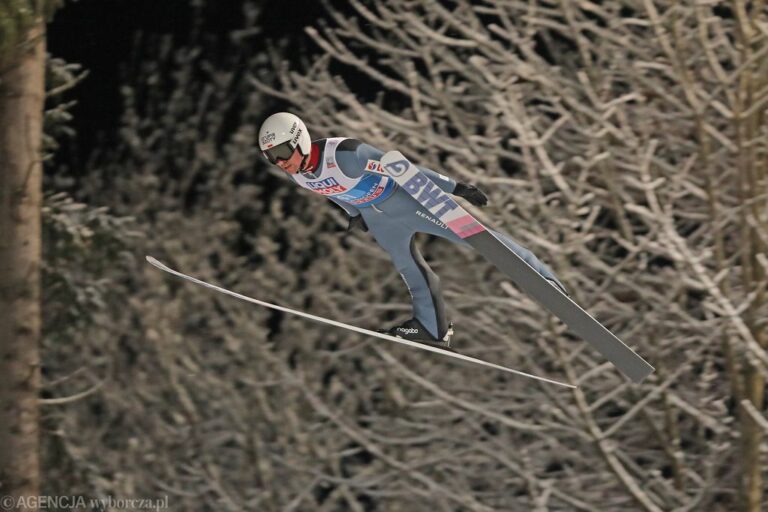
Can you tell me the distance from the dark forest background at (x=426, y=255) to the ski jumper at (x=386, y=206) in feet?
10.3

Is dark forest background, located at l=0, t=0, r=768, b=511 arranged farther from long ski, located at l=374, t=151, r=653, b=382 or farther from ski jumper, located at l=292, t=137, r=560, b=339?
long ski, located at l=374, t=151, r=653, b=382

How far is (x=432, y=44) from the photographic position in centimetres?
1189

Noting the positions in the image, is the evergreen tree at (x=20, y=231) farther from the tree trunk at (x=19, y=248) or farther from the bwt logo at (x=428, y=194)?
the bwt logo at (x=428, y=194)

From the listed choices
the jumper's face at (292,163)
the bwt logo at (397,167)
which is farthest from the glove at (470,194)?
the jumper's face at (292,163)

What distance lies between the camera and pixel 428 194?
190 inches

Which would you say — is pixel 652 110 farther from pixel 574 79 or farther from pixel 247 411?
pixel 247 411

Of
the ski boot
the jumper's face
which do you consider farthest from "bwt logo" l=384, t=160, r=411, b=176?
the ski boot

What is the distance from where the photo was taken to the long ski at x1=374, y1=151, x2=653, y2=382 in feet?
15.6

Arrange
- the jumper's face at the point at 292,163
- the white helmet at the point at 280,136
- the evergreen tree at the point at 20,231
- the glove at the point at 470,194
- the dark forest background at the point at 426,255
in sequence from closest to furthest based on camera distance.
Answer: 1. the white helmet at the point at 280,136
2. the jumper's face at the point at 292,163
3. the glove at the point at 470,194
4. the evergreen tree at the point at 20,231
5. the dark forest background at the point at 426,255

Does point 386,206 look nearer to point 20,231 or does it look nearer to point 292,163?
point 292,163

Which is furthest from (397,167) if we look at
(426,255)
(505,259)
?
(426,255)

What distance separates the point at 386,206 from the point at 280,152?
0.50 meters

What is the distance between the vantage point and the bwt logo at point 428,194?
188 inches

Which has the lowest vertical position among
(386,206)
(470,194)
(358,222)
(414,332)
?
(414,332)
